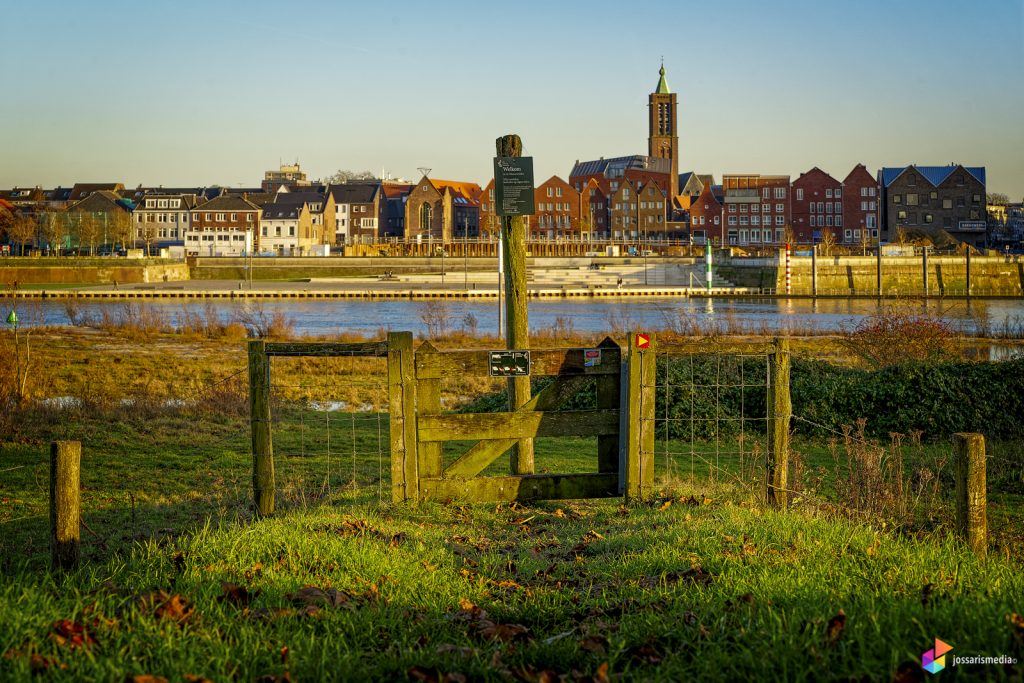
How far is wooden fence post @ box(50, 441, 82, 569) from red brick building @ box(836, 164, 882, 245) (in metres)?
123

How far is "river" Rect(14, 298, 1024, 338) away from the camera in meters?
40.1

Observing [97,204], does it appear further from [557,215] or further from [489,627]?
[489,627]

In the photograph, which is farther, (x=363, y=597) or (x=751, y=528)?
(x=751, y=528)

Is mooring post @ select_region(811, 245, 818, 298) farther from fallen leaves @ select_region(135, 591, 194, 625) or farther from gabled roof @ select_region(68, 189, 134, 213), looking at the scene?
gabled roof @ select_region(68, 189, 134, 213)

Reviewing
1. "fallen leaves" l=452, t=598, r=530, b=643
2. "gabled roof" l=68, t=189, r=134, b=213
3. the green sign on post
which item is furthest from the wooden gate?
"gabled roof" l=68, t=189, r=134, b=213

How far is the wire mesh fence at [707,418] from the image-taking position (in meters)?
11.7

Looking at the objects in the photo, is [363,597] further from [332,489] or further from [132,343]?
[132,343]

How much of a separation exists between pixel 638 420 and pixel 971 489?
300 cm

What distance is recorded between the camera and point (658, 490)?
9.20 meters

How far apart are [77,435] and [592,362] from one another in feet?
24.8

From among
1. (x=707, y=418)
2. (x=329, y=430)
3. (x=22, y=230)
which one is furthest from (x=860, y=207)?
(x=329, y=430)

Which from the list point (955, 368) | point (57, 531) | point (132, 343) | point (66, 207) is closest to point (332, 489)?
point (57, 531)

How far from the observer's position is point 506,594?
19.4 feet

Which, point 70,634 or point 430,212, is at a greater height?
point 430,212
